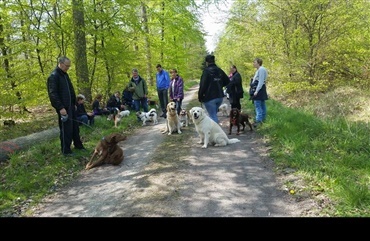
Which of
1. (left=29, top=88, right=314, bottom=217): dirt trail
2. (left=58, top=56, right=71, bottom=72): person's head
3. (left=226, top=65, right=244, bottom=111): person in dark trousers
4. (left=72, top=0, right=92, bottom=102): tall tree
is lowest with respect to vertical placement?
(left=29, top=88, right=314, bottom=217): dirt trail

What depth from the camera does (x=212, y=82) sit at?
765cm

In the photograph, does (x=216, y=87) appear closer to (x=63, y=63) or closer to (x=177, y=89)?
(x=177, y=89)

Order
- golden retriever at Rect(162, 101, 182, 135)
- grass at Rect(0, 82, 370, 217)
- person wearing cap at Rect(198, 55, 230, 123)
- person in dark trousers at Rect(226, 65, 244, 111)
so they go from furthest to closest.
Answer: person in dark trousers at Rect(226, 65, 244, 111), golden retriever at Rect(162, 101, 182, 135), person wearing cap at Rect(198, 55, 230, 123), grass at Rect(0, 82, 370, 217)

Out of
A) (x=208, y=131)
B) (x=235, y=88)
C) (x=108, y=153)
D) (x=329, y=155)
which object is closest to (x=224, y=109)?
(x=235, y=88)

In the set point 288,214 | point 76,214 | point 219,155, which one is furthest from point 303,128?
point 76,214

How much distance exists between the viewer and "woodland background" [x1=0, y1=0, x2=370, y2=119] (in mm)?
10477

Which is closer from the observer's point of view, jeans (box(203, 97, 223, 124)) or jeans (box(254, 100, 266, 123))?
jeans (box(203, 97, 223, 124))

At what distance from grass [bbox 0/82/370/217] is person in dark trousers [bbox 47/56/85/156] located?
51 centimetres

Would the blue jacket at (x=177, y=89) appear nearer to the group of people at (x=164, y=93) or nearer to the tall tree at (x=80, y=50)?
the group of people at (x=164, y=93)

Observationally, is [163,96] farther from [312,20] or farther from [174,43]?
[174,43]

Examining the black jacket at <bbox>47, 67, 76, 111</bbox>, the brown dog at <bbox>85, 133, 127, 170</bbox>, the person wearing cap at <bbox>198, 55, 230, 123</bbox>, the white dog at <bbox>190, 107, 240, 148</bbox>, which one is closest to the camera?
the black jacket at <bbox>47, 67, 76, 111</bbox>

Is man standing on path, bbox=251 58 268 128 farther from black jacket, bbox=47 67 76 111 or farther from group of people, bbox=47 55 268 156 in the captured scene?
black jacket, bbox=47 67 76 111

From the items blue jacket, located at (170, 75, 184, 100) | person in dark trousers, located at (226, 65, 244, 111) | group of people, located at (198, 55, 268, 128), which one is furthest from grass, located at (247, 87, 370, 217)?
blue jacket, located at (170, 75, 184, 100)

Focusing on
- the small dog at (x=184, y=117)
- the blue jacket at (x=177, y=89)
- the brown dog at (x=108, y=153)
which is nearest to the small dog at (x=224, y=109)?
the blue jacket at (x=177, y=89)
